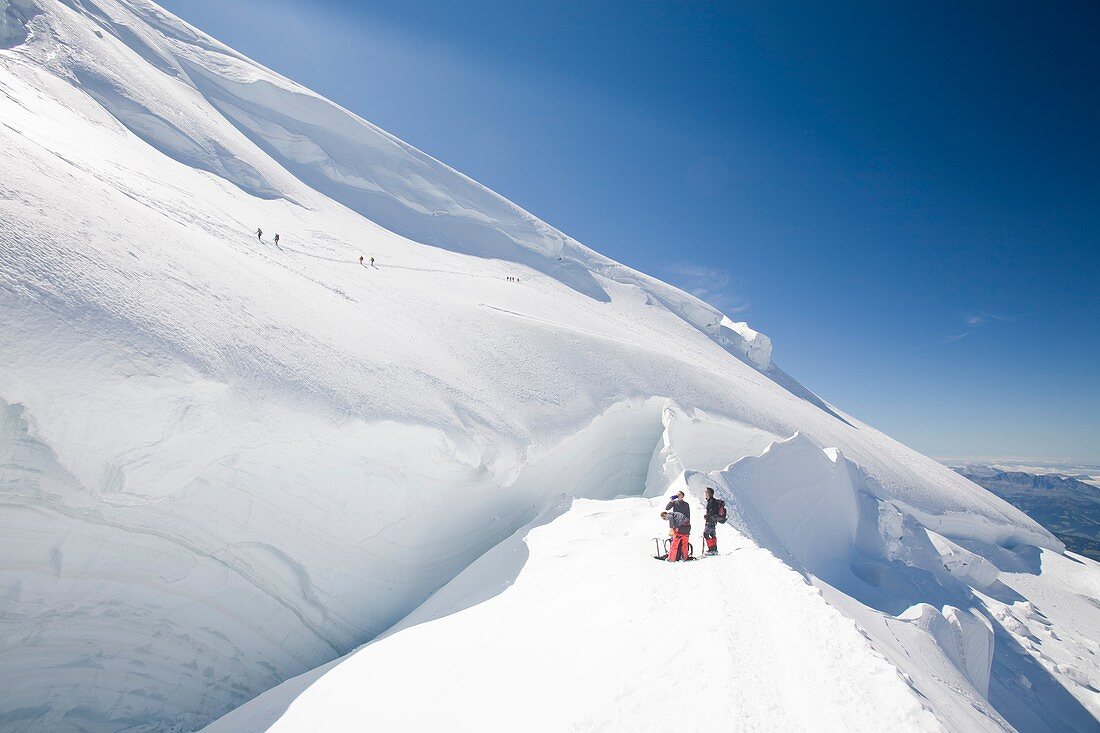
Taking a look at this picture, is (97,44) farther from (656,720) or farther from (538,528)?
(656,720)

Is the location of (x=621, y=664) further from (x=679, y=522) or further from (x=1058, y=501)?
(x=1058, y=501)

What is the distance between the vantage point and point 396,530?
7848 mm

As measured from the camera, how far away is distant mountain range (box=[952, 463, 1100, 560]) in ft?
290

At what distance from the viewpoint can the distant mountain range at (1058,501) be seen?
8825cm

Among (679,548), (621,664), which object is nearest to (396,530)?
(679,548)

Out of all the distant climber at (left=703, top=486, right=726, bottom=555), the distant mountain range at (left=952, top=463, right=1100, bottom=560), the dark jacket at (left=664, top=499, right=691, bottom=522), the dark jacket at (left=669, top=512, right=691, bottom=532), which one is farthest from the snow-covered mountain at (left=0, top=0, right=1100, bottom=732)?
the distant mountain range at (left=952, top=463, right=1100, bottom=560)

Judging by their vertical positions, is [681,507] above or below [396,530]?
above

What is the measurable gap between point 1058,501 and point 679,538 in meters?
→ 179

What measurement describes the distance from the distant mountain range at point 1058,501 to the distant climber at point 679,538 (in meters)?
103

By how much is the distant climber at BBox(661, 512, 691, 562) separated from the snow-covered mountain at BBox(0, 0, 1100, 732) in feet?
1.79

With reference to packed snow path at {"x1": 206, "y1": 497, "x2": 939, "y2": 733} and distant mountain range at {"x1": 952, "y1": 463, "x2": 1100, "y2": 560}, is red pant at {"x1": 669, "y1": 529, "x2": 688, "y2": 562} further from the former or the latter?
distant mountain range at {"x1": 952, "y1": 463, "x2": 1100, "y2": 560}

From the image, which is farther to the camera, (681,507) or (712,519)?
(712,519)

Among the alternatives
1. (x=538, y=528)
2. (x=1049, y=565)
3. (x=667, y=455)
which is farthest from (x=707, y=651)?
(x=1049, y=565)

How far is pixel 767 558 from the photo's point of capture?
5691 millimetres
